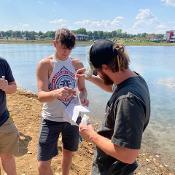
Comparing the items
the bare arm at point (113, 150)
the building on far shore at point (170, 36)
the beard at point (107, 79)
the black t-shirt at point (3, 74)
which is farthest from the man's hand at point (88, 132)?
the building on far shore at point (170, 36)

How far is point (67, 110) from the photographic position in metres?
4.11

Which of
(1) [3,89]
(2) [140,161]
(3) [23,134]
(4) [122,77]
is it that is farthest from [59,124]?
(2) [140,161]

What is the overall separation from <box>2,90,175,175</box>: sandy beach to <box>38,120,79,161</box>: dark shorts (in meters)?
1.28

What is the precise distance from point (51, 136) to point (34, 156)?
201 cm

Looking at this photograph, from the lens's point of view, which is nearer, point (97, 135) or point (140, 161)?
point (97, 135)

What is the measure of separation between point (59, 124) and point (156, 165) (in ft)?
13.3

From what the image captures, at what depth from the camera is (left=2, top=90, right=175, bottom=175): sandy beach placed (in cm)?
606

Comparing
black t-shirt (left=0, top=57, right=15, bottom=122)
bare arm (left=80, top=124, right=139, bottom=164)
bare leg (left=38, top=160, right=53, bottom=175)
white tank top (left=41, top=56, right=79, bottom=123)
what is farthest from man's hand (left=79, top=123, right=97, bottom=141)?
black t-shirt (left=0, top=57, right=15, bottom=122)

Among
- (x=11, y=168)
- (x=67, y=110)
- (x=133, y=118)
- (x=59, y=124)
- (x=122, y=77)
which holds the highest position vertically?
(x=122, y=77)

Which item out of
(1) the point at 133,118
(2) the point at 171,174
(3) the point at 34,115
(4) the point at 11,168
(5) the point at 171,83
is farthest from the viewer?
(5) the point at 171,83

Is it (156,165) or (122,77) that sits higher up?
(122,77)

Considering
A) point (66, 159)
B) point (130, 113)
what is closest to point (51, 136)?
point (66, 159)

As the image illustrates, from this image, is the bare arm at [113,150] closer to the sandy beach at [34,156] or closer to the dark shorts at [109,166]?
the dark shorts at [109,166]

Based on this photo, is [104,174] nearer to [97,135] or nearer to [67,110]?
[97,135]
